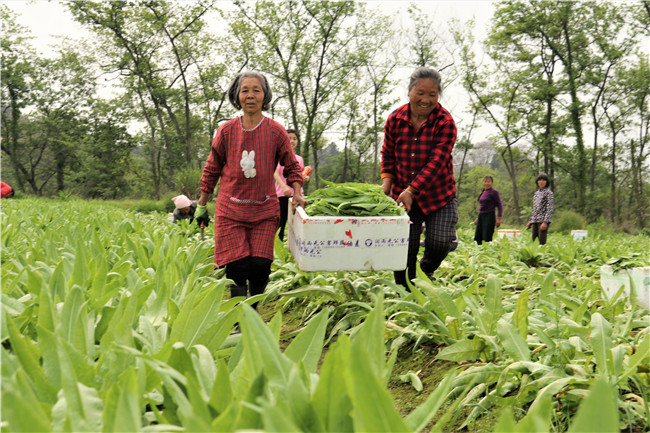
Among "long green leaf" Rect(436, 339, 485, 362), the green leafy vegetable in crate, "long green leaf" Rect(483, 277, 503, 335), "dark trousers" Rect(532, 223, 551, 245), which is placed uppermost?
the green leafy vegetable in crate

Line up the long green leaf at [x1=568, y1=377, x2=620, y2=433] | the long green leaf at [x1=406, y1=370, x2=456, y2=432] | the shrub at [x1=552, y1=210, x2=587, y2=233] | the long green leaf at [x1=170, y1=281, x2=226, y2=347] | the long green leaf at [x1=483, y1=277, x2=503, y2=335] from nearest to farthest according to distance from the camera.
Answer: the long green leaf at [x1=568, y1=377, x2=620, y2=433]
the long green leaf at [x1=406, y1=370, x2=456, y2=432]
the long green leaf at [x1=170, y1=281, x2=226, y2=347]
the long green leaf at [x1=483, y1=277, x2=503, y2=335]
the shrub at [x1=552, y1=210, x2=587, y2=233]

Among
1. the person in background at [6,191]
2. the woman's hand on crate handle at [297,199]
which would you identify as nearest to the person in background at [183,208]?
the person in background at [6,191]

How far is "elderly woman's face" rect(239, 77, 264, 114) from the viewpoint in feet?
10.9

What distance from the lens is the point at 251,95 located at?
10.9ft

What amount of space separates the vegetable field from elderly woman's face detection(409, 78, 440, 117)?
1186 mm

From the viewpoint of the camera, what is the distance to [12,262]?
2549mm

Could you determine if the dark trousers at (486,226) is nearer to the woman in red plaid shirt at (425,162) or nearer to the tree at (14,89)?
the woman in red plaid shirt at (425,162)

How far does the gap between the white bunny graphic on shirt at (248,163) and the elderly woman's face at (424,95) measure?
118 centimetres

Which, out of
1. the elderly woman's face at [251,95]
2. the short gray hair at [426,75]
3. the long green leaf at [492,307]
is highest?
the short gray hair at [426,75]

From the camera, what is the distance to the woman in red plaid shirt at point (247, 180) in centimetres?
338

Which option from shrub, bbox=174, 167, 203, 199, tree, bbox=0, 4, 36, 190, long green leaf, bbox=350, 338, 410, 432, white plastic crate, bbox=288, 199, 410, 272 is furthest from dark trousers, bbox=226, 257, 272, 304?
tree, bbox=0, 4, 36, 190

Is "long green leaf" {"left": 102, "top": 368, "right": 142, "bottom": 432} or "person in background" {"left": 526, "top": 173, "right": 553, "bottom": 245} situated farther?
"person in background" {"left": 526, "top": 173, "right": 553, "bottom": 245}

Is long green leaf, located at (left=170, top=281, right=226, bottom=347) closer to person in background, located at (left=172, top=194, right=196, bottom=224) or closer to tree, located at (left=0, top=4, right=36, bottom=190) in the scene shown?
person in background, located at (left=172, top=194, right=196, bottom=224)

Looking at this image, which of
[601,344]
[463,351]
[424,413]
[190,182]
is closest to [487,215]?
[463,351]
